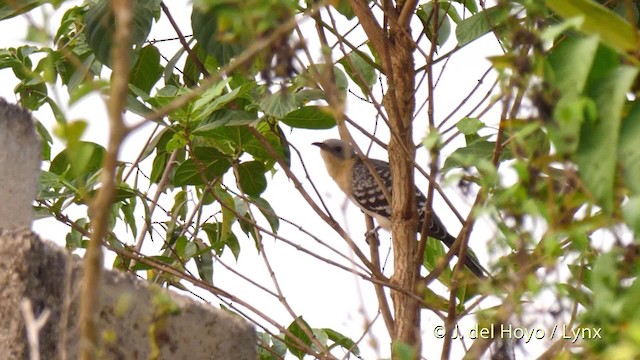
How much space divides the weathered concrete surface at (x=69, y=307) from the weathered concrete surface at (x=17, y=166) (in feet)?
0.67

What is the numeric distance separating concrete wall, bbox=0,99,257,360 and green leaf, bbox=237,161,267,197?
1.08m

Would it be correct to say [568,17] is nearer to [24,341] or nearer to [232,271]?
[24,341]

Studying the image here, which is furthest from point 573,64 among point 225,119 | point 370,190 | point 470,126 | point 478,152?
point 370,190

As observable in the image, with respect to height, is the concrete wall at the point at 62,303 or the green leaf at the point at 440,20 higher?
the green leaf at the point at 440,20

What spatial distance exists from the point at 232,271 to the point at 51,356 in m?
1.43

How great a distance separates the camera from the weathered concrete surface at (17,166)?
5.55 feet

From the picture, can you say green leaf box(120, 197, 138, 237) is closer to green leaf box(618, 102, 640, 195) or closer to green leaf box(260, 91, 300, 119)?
green leaf box(260, 91, 300, 119)

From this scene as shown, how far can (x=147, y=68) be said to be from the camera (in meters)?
3.05

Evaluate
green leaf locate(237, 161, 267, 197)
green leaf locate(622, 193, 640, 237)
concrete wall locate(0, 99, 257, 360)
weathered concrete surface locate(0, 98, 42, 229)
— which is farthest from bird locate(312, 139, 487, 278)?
green leaf locate(622, 193, 640, 237)

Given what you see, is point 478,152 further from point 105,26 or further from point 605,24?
point 605,24

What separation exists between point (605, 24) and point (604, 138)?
17 cm

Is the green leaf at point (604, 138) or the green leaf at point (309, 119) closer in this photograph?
the green leaf at point (604, 138)

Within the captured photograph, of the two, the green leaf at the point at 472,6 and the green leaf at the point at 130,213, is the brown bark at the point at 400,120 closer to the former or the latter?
the green leaf at the point at 472,6

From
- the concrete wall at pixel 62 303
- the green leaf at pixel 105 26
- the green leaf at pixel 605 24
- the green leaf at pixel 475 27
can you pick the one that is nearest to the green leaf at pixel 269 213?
the green leaf at pixel 105 26
